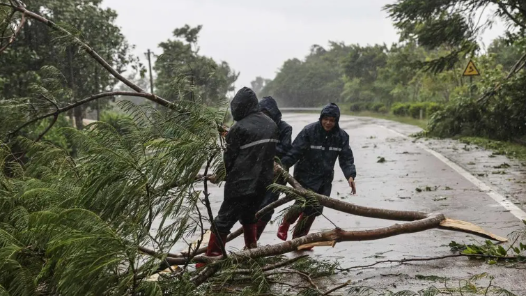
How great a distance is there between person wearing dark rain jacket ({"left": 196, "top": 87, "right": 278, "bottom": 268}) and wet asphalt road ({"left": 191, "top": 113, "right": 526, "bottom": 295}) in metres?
0.31

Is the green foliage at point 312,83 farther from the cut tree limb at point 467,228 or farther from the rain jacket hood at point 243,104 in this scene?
the rain jacket hood at point 243,104

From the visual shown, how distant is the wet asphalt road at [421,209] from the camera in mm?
4750

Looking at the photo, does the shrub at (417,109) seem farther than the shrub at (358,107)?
No

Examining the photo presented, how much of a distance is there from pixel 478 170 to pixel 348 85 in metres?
60.7

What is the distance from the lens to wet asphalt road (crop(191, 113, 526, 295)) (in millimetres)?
4750

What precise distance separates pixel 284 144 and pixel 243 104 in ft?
4.78

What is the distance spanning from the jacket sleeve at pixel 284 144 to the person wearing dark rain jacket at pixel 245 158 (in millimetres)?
1223

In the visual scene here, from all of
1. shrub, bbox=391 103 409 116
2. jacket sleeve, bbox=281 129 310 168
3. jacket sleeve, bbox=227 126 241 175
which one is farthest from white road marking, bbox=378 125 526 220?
shrub, bbox=391 103 409 116

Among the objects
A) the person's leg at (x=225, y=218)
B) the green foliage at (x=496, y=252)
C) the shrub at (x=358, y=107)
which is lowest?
the shrub at (x=358, y=107)

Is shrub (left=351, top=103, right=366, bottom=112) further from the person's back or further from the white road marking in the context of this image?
the person's back

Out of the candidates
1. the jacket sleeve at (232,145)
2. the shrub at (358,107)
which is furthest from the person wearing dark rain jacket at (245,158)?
the shrub at (358,107)

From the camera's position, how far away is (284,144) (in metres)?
6.12

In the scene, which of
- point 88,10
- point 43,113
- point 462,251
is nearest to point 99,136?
point 43,113

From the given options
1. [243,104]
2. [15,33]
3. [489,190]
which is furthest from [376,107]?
[15,33]
